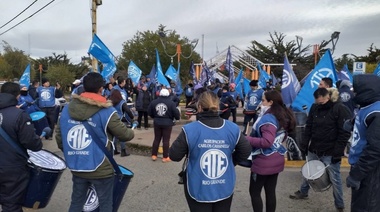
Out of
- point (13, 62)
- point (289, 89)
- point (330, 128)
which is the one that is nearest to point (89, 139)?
point (330, 128)

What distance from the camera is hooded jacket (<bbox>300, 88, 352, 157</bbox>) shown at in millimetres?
4578

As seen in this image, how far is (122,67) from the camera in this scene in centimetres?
4303

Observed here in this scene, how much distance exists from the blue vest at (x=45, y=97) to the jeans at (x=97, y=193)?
7.69m

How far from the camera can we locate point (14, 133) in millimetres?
3588

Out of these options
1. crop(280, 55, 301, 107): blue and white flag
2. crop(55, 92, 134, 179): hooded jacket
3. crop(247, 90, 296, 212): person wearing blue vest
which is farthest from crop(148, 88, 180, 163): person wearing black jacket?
crop(55, 92, 134, 179): hooded jacket

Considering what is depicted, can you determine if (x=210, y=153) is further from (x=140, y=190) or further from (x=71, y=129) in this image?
(x=140, y=190)

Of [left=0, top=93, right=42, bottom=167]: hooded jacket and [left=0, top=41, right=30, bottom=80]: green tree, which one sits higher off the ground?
[left=0, top=41, right=30, bottom=80]: green tree

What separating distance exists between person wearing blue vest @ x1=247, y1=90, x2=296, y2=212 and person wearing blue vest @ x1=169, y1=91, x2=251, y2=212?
2.53 feet

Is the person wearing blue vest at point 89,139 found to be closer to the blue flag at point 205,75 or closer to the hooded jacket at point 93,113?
the hooded jacket at point 93,113

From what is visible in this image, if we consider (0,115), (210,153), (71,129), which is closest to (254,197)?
(210,153)

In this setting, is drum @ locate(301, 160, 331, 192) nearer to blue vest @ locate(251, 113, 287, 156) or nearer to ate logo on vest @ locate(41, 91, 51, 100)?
blue vest @ locate(251, 113, 287, 156)

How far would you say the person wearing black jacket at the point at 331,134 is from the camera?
15.1 ft

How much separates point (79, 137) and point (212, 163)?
1284 mm

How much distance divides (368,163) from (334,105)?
5.84 feet
